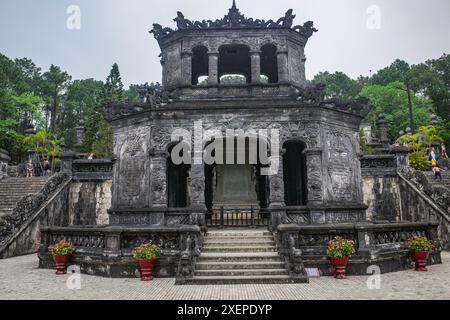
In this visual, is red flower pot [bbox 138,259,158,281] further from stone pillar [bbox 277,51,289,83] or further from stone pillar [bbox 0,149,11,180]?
stone pillar [bbox 0,149,11,180]

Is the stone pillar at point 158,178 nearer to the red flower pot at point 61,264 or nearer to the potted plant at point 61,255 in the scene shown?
the potted plant at point 61,255

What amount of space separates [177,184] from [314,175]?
6880 mm

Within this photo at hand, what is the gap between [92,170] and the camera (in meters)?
18.6

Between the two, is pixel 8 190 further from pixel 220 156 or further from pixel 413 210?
pixel 413 210

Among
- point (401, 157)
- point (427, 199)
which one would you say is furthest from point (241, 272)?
point (401, 157)

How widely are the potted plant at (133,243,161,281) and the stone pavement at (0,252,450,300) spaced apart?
0.28m

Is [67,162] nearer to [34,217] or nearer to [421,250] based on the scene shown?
[34,217]

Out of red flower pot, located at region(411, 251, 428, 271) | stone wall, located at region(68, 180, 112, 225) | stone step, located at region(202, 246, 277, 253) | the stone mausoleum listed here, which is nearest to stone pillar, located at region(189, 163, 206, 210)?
the stone mausoleum

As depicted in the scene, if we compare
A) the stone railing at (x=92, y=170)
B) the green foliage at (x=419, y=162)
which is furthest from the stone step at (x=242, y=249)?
the green foliage at (x=419, y=162)

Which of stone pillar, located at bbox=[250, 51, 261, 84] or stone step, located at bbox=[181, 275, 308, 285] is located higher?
stone pillar, located at bbox=[250, 51, 261, 84]

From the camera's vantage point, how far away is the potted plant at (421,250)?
33.3 feet

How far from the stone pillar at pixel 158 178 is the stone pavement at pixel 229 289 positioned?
168 inches

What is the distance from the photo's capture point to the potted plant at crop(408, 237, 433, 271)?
1015cm

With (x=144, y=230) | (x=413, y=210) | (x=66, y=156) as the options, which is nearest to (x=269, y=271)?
(x=144, y=230)
